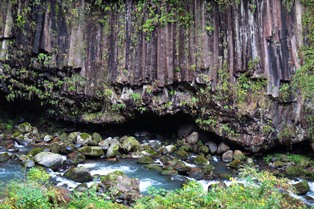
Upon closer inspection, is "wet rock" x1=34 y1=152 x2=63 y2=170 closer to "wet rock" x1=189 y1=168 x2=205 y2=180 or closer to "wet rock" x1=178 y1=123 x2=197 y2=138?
"wet rock" x1=189 y1=168 x2=205 y2=180

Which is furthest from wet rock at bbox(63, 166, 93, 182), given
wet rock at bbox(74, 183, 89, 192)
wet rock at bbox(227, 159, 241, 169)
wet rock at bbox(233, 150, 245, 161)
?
wet rock at bbox(233, 150, 245, 161)

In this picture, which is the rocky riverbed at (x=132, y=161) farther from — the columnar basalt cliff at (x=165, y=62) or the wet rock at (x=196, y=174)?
the columnar basalt cliff at (x=165, y=62)

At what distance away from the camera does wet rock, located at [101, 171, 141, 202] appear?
25.2ft

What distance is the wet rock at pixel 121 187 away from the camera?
7.68m

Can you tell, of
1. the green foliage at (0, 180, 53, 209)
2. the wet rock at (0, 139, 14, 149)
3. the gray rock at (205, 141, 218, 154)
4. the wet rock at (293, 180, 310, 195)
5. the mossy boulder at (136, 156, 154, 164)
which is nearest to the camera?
the green foliage at (0, 180, 53, 209)

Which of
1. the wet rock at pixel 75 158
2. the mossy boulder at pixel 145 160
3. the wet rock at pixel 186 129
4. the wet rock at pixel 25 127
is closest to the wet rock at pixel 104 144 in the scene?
the wet rock at pixel 75 158

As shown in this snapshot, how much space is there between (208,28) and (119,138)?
631cm

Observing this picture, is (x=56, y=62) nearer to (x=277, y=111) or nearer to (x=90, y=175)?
(x=90, y=175)

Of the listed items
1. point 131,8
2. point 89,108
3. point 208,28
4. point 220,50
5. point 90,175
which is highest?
point 131,8

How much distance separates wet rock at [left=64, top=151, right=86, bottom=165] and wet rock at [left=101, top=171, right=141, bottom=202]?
2.74 metres

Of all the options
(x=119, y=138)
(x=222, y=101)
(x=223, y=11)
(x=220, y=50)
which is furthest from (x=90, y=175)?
(x=223, y=11)

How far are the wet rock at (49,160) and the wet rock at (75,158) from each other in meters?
0.43

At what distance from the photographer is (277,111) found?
1232cm

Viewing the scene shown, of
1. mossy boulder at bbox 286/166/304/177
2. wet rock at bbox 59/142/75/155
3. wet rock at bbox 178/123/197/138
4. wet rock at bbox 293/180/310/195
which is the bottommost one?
wet rock at bbox 293/180/310/195
